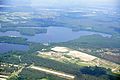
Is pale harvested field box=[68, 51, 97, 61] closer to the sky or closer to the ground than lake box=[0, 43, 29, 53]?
closer to the ground

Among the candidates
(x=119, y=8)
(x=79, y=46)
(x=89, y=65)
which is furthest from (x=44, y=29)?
(x=119, y=8)

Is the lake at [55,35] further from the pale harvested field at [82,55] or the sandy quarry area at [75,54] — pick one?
the pale harvested field at [82,55]

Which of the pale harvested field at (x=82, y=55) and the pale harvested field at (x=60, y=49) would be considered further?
the pale harvested field at (x=60, y=49)

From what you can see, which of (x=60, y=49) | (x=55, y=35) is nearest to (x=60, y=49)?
(x=60, y=49)

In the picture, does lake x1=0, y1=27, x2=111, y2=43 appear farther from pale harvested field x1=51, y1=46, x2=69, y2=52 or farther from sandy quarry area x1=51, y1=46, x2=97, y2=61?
sandy quarry area x1=51, y1=46, x2=97, y2=61

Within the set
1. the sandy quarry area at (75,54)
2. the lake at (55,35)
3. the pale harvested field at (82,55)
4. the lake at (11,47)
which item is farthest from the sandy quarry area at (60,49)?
the lake at (55,35)

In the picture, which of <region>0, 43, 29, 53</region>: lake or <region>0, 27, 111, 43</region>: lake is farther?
<region>0, 27, 111, 43</region>: lake

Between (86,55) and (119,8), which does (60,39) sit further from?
(119,8)

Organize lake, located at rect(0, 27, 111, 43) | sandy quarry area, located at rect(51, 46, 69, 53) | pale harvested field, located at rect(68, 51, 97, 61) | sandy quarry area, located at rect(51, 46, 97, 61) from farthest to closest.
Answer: lake, located at rect(0, 27, 111, 43)
sandy quarry area, located at rect(51, 46, 69, 53)
sandy quarry area, located at rect(51, 46, 97, 61)
pale harvested field, located at rect(68, 51, 97, 61)

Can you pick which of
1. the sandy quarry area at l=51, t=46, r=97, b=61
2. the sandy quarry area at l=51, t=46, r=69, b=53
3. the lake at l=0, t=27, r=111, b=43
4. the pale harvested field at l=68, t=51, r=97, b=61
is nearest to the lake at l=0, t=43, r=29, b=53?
the sandy quarry area at l=51, t=46, r=69, b=53

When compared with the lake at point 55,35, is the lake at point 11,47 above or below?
above

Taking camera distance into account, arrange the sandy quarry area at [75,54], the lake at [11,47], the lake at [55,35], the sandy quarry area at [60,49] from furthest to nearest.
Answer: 1. the lake at [55,35]
2. the sandy quarry area at [60,49]
3. the lake at [11,47]
4. the sandy quarry area at [75,54]
